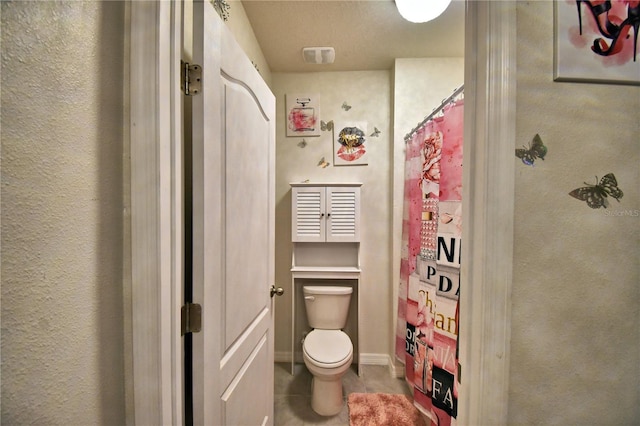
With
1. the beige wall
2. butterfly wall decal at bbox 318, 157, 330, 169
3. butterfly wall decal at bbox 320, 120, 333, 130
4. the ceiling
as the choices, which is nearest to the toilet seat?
the beige wall

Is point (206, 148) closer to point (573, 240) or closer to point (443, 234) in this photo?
point (573, 240)

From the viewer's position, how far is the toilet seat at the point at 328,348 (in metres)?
1.51

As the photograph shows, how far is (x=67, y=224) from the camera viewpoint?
426 millimetres

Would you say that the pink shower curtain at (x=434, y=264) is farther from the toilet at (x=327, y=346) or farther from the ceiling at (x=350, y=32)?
the ceiling at (x=350, y=32)

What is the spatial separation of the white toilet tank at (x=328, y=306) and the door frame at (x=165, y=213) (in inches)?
54.5

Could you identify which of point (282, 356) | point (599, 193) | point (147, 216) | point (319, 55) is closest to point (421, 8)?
point (319, 55)

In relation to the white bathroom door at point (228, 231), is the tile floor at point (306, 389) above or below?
below

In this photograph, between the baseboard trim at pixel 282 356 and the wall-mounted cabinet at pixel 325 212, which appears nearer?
the wall-mounted cabinet at pixel 325 212

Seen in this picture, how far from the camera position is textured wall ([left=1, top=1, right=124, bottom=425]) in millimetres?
352

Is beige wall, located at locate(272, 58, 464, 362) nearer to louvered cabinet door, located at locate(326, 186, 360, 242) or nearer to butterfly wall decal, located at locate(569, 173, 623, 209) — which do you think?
louvered cabinet door, located at locate(326, 186, 360, 242)

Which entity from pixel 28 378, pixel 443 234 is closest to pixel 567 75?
pixel 443 234

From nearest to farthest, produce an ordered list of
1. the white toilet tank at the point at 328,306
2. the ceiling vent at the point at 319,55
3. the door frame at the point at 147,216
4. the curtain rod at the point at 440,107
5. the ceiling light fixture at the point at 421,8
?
the door frame at the point at 147,216 < the curtain rod at the point at 440,107 < the ceiling light fixture at the point at 421,8 < the ceiling vent at the point at 319,55 < the white toilet tank at the point at 328,306

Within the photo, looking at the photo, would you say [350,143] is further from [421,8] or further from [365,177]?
[421,8]

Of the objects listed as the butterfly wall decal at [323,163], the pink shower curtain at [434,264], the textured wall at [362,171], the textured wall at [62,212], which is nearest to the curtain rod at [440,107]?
the pink shower curtain at [434,264]
